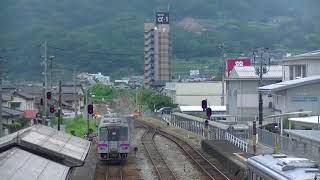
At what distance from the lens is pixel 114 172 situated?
953 inches

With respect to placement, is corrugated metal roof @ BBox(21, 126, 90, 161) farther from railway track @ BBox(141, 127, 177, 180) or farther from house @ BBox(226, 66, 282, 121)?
house @ BBox(226, 66, 282, 121)

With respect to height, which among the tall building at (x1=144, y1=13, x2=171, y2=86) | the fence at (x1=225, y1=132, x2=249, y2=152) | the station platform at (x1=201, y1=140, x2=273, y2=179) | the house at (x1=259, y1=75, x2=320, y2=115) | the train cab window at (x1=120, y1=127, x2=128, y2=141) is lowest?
the station platform at (x1=201, y1=140, x2=273, y2=179)

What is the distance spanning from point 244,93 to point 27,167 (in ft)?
133

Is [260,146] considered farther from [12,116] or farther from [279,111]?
[12,116]

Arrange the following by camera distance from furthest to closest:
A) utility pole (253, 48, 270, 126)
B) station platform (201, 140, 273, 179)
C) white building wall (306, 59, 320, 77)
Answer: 1. white building wall (306, 59, 320, 77)
2. utility pole (253, 48, 270, 126)
3. station platform (201, 140, 273, 179)

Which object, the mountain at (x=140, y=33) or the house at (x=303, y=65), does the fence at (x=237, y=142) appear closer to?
the house at (x=303, y=65)

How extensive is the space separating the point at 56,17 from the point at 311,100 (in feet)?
370

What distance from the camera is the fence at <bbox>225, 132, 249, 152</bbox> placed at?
26.1 m

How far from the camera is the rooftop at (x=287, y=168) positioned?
976 cm

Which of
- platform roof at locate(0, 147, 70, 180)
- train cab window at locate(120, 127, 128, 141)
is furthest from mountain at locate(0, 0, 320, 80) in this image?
platform roof at locate(0, 147, 70, 180)

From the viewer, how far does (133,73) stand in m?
144

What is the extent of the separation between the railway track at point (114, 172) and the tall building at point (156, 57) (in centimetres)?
8771

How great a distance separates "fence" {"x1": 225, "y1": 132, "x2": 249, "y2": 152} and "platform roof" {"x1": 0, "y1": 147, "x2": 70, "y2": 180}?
14.6 meters

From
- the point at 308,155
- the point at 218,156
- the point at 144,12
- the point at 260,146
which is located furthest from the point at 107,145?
the point at 144,12
